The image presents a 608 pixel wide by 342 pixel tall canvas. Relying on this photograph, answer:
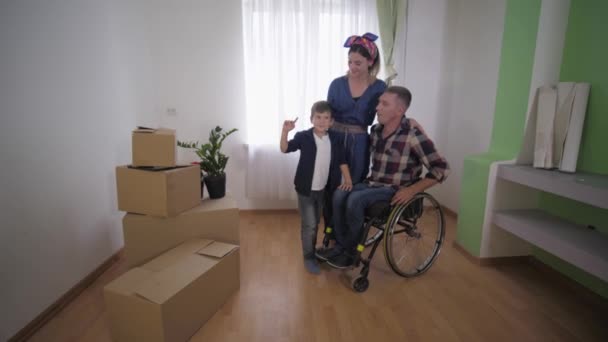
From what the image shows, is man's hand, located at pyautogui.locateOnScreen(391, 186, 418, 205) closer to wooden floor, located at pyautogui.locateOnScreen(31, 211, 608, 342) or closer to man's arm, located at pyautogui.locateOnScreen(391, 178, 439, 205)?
man's arm, located at pyautogui.locateOnScreen(391, 178, 439, 205)

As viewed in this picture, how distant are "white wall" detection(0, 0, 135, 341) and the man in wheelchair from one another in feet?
4.69

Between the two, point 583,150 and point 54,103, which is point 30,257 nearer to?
point 54,103

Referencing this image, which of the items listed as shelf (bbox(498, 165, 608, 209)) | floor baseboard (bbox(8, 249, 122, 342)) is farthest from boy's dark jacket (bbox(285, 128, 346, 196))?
floor baseboard (bbox(8, 249, 122, 342))

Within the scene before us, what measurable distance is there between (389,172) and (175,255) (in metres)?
1.26

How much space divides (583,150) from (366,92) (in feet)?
4.30

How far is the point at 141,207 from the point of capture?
150cm

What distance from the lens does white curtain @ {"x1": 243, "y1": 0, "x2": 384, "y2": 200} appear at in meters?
2.51

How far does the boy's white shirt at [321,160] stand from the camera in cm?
171

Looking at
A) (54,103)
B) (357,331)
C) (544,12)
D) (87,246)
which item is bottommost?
(357,331)

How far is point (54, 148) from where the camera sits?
1.46 metres

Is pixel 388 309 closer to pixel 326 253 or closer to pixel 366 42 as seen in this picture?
pixel 326 253

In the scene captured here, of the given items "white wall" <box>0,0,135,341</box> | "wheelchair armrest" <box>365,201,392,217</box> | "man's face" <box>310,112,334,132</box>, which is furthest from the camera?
"man's face" <box>310,112,334,132</box>

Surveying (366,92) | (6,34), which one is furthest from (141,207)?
(366,92)

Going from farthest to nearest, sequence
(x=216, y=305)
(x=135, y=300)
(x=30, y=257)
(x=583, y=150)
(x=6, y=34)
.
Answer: (x=583, y=150), (x=216, y=305), (x=30, y=257), (x=6, y=34), (x=135, y=300)
